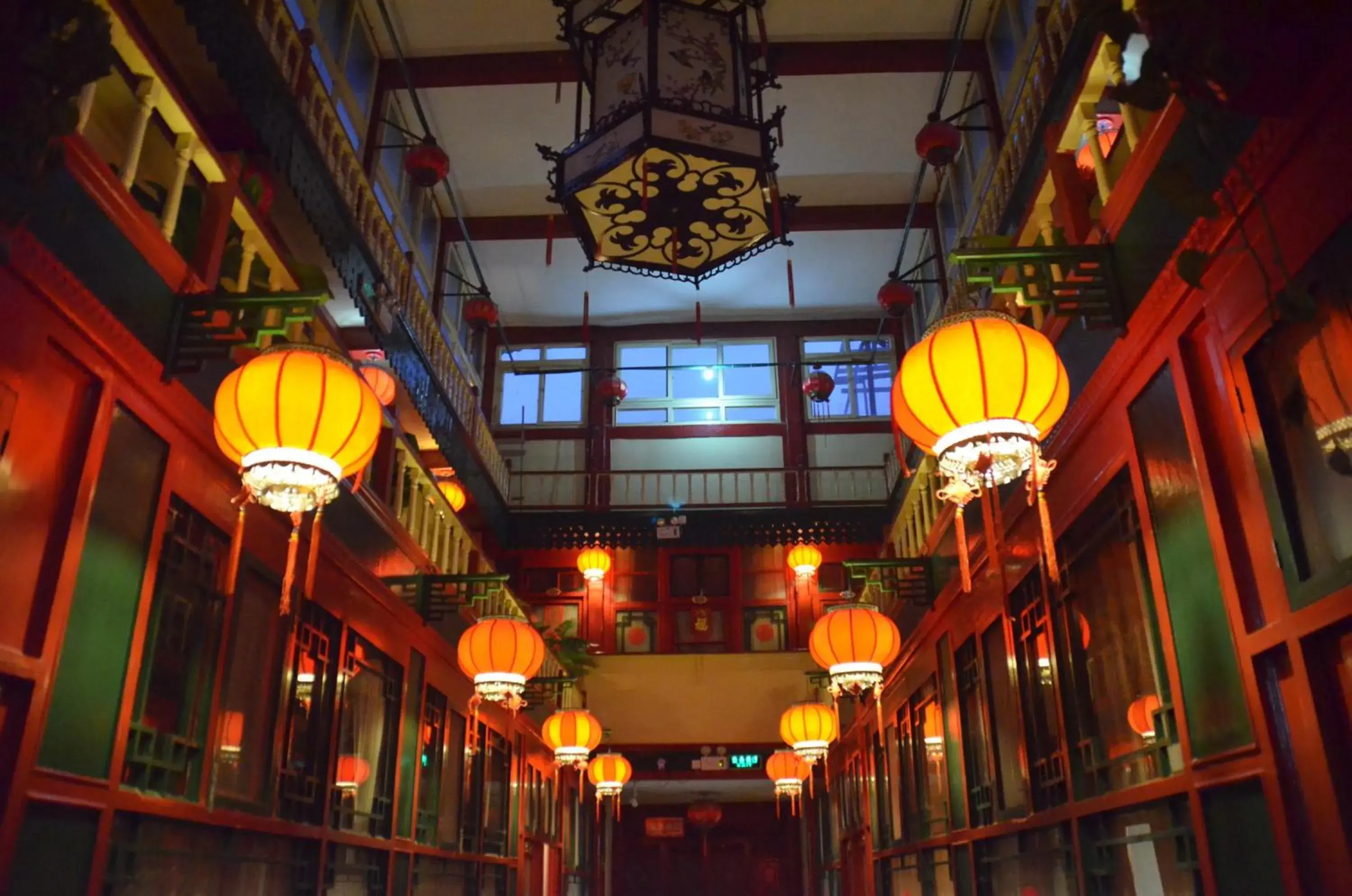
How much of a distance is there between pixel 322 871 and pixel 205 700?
64.2 inches

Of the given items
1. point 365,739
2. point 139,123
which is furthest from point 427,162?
point 139,123

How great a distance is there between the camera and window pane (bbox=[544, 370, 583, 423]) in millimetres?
14828

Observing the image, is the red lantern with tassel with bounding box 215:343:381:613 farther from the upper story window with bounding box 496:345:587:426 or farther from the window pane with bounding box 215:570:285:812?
the upper story window with bounding box 496:345:587:426

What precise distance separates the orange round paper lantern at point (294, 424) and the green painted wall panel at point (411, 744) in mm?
3875

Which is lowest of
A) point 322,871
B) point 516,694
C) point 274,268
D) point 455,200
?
point 322,871

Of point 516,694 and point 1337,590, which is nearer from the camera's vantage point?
point 1337,590

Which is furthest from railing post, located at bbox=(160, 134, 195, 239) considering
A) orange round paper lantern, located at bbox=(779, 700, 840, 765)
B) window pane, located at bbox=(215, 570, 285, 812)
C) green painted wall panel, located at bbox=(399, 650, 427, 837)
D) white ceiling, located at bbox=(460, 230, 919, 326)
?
white ceiling, located at bbox=(460, 230, 919, 326)

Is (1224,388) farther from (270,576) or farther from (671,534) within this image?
(671,534)

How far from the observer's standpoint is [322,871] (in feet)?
16.8

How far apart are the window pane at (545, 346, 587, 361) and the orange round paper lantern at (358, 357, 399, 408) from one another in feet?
26.3

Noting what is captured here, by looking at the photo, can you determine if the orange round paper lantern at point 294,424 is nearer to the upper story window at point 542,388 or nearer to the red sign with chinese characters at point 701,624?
the red sign with chinese characters at point 701,624

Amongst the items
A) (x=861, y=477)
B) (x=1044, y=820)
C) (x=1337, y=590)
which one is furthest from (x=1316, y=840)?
(x=861, y=477)

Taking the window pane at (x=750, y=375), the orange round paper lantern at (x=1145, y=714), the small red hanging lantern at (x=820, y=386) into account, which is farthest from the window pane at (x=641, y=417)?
the orange round paper lantern at (x=1145, y=714)

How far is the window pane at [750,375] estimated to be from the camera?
15.0 m
